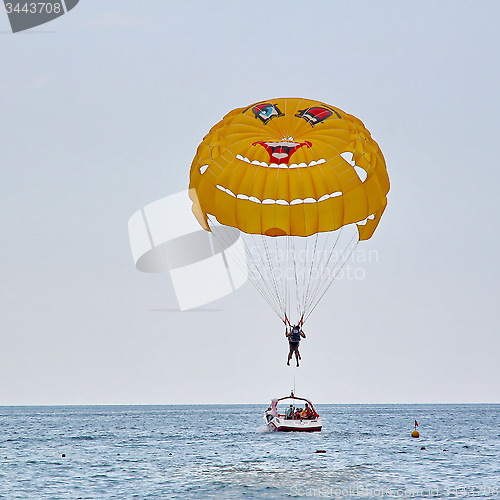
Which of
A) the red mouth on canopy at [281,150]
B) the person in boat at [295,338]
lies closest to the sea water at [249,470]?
the person in boat at [295,338]

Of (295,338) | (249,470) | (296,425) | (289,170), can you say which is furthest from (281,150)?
(296,425)

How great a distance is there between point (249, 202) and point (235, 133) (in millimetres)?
2752

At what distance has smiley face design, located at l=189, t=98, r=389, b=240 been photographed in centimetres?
3403

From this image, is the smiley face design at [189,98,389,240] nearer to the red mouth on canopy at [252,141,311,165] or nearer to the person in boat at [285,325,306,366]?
the red mouth on canopy at [252,141,311,165]

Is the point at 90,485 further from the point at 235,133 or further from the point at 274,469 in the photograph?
the point at 235,133

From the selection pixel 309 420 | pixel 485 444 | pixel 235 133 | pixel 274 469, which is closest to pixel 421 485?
pixel 274 469

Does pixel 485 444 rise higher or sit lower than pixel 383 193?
lower

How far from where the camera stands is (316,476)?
3759cm

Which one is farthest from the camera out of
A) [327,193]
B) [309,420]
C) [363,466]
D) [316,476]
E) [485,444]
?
[485,444]

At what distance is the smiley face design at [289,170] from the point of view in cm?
3403

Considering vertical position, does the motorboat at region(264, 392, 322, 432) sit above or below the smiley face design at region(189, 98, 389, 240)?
below

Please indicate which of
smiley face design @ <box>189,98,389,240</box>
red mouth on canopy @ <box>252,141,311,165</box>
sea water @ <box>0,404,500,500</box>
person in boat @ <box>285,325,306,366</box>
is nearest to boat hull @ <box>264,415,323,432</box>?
sea water @ <box>0,404,500,500</box>

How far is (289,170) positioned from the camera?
34500 millimetres

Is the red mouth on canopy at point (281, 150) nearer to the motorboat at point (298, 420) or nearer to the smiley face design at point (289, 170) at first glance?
the smiley face design at point (289, 170)
